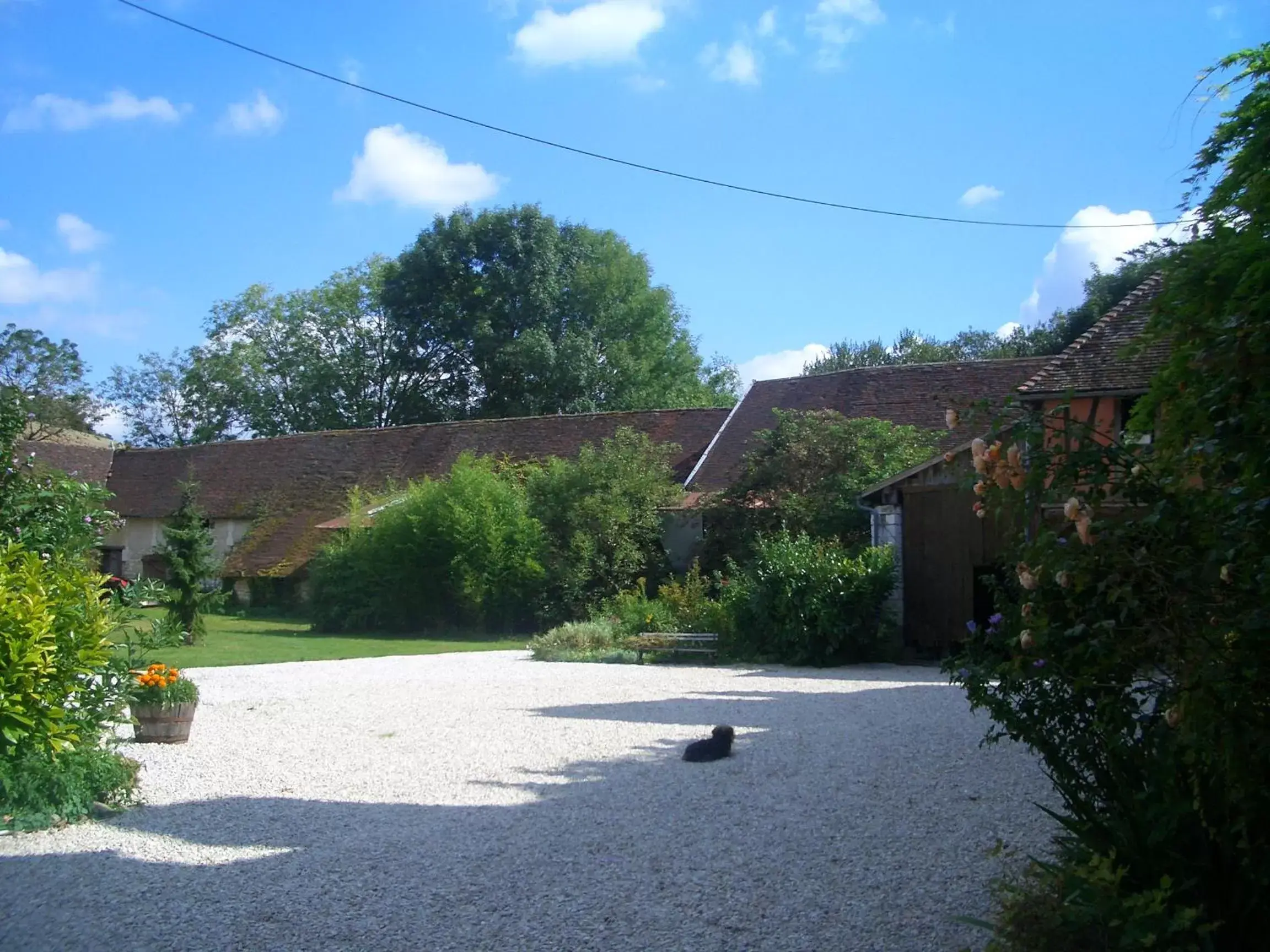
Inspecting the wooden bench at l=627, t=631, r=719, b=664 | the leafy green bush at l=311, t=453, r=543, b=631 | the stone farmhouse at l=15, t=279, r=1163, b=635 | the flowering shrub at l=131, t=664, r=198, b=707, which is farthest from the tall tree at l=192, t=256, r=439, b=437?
the flowering shrub at l=131, t=664, r=198, b=707

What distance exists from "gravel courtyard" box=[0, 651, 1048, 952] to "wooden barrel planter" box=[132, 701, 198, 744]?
0.43ft

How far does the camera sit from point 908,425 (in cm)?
2392

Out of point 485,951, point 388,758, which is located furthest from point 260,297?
point 485,951

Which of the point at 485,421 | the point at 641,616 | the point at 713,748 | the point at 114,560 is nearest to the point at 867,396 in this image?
the point at 641,616

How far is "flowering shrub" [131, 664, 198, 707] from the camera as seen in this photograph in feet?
32.0

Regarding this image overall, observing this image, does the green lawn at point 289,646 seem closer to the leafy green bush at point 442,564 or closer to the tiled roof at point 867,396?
the leafy green bush at point 442,564

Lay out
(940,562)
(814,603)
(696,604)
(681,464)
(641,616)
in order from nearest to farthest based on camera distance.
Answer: (814,603) < (940,562) < (696,604) < (641,616) < (681,464)

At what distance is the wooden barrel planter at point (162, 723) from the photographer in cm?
998

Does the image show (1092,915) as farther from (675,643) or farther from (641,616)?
(641,616)

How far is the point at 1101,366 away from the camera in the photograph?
15.0 metres

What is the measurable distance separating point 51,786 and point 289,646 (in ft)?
53.4

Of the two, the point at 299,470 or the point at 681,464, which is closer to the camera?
the point at 681,464

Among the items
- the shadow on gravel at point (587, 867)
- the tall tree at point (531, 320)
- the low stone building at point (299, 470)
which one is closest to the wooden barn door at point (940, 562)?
the shadow on gravel at point (587, 867)

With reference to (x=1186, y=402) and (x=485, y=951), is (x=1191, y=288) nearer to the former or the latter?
(x=1186, y=402)
